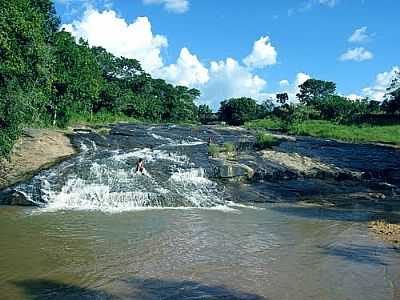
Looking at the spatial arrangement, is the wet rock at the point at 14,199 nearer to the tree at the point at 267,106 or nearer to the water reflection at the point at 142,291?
the water reflection at the point at 142,291

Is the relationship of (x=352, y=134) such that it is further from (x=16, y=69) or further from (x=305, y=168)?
(x=16, y=69)

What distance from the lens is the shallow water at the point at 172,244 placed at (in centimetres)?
922

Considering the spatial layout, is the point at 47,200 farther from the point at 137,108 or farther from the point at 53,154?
the point at 137,108

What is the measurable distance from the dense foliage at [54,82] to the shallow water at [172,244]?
3.85 meters

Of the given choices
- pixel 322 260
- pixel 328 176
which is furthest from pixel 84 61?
pixel 322 260

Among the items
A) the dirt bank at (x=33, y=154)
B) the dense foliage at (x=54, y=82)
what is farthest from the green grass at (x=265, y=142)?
the dense foliage at (x=54, y=82)

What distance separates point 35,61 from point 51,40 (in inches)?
873

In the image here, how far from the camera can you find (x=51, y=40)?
4109cm

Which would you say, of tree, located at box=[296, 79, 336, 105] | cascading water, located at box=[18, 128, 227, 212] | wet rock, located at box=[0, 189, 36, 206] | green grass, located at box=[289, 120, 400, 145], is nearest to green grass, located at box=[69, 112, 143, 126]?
cascading water, located at box=[18, 128, 227, 212]

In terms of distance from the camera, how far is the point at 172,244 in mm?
12992

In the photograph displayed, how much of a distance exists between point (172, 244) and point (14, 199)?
9.66 meters

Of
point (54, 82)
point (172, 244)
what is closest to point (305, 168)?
point (172, 244)

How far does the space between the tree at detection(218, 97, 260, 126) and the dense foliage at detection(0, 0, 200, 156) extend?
8.32 metres

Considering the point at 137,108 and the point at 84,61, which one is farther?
the point at 137,108
